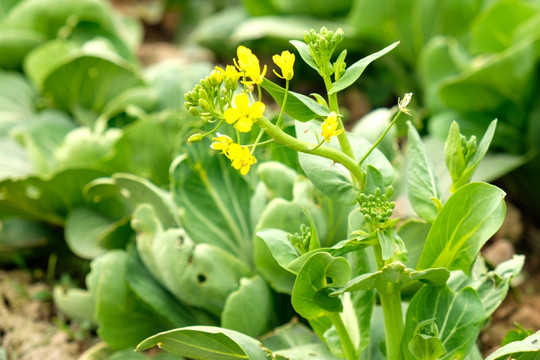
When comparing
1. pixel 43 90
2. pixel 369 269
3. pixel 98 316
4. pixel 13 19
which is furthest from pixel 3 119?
pixel 369 269

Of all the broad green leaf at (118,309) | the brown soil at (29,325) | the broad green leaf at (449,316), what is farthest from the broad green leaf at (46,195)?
the broad green leaf at (449,316)

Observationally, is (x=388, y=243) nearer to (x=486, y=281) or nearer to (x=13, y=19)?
(x=486, y=281)

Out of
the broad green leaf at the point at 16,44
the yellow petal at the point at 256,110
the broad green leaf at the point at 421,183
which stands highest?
the yellow petal at the point at 256,110

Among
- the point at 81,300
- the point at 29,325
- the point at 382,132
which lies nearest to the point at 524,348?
the point at 382,132

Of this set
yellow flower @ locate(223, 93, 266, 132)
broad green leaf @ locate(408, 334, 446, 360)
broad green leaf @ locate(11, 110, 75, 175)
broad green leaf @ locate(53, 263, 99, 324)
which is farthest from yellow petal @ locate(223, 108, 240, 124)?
broad green leaf @ locate(11, 110, 75, 175)

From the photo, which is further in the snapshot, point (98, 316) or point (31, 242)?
point (31, 242)

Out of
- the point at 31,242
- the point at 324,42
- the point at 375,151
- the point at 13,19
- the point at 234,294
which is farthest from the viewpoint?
the point at 13,19

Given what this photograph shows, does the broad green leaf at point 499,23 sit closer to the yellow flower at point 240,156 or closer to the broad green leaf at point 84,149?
the broad green leaf at point 84,149
